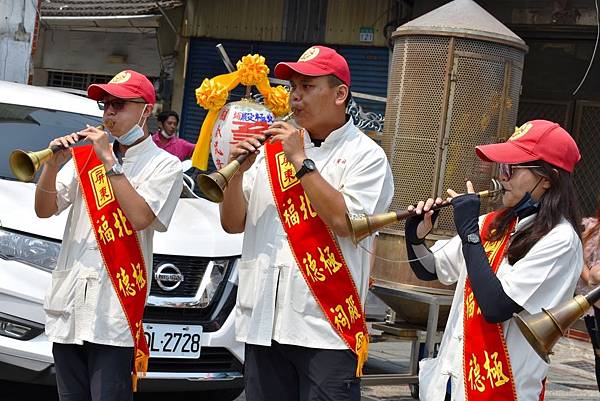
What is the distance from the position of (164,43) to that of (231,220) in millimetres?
12347

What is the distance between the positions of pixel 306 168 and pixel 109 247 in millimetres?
999

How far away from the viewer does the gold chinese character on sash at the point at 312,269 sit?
3.90 metres

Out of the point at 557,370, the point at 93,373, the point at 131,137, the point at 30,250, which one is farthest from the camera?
the point at 557,370

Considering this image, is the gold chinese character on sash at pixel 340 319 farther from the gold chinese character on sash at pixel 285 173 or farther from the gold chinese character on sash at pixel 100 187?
the gold chinese character on sash at pixel 100 187

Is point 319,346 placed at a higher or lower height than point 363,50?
lower

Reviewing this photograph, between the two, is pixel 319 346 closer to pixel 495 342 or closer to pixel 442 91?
pixel 495 342

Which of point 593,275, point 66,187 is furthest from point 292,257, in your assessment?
point 593,275

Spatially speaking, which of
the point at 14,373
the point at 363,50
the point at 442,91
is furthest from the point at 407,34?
the point at 363,50

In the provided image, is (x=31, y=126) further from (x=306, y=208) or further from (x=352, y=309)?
(x=352, y=309)

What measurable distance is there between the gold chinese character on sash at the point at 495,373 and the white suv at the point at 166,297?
2471mm

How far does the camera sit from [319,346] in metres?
3.85

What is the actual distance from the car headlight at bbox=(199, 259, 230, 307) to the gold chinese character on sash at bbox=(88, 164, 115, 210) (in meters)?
1.60

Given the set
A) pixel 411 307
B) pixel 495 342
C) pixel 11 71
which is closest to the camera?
pixel 495 342

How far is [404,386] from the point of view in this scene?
829cm
